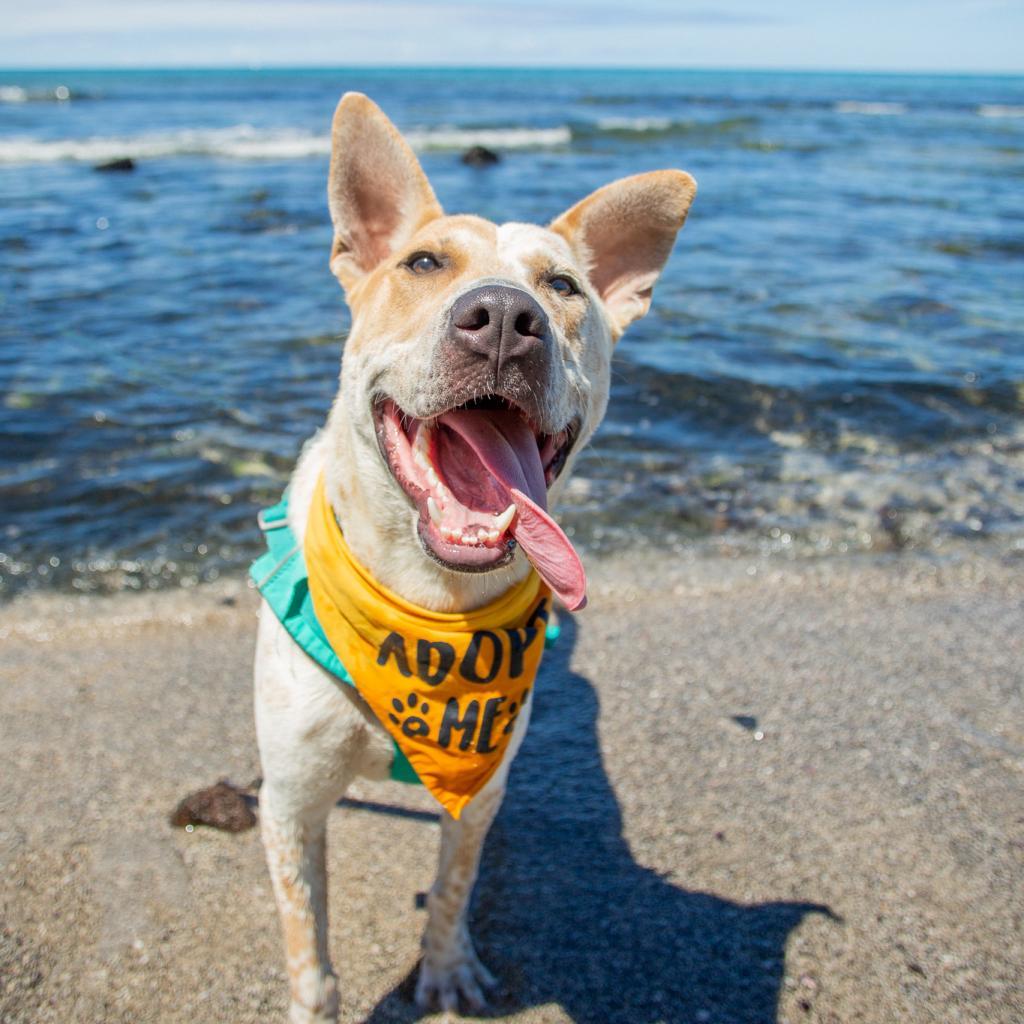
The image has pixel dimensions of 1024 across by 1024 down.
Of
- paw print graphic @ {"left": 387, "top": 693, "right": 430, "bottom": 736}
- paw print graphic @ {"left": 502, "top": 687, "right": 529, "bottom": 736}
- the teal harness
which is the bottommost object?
paw print graphic @ {"left": 502, "top": 687, "right": 529, "bottom": 736}

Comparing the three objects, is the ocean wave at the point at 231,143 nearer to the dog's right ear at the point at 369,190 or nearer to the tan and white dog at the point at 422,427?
the dog's right ear at the point at 369,190

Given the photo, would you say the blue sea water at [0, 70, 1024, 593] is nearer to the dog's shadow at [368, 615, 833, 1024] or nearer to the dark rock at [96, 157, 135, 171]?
the dark rock at [96, 157, 135, 171]

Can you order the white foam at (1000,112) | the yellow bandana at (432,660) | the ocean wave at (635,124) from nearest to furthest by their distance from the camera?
the yellow bandana at (432,660) → the ocean wave at (635,124) → the white foam at (1000,112)

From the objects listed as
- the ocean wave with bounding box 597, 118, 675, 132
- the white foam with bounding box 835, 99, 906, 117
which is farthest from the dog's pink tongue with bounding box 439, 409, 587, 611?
the white foam with bounding box 835, 99, 906, 117

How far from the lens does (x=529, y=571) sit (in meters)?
2.78

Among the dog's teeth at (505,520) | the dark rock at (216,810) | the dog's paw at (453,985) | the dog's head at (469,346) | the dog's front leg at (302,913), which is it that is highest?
the dog's head at (469,346)

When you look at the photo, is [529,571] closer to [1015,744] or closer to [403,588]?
[403,588]

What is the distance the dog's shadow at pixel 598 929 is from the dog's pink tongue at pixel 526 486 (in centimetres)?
146

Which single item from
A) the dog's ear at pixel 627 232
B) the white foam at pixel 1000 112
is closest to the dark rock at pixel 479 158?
the dog's ear at pixel 627 232

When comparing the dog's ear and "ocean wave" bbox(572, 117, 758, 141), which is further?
"ocean wave" bbox(572, 117, 758, 141)

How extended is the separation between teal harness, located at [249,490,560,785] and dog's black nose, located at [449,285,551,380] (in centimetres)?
98

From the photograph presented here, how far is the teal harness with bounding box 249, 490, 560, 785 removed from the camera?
264 centimetres

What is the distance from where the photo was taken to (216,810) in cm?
341

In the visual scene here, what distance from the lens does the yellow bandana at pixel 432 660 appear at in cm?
259
